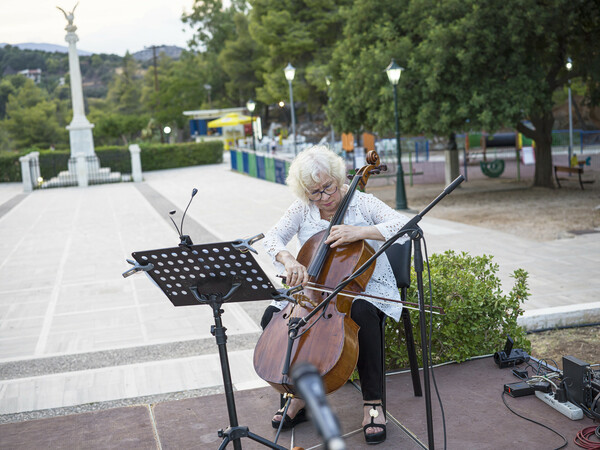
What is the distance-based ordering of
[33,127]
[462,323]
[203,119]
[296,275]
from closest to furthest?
[296,275] < [462,323] < [33,127] < [203,119]

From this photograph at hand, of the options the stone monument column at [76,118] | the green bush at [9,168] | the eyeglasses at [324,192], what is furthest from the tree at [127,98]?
the eyeglasses at [324,192]

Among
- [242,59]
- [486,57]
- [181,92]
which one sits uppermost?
[242,59]

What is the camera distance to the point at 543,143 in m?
17.3

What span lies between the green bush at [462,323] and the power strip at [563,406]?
650mm

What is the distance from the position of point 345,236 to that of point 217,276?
78cm

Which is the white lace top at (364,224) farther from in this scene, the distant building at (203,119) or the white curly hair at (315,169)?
the distant building at (203,119)

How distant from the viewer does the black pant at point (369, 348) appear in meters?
3.49

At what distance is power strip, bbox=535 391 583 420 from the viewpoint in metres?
3.52

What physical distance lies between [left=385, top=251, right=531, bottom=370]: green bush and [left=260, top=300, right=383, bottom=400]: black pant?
0.74m

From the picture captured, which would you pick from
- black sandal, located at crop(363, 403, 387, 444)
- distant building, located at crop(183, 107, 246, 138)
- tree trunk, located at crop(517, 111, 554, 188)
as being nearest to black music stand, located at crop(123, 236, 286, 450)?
black sandal, located at crop(363, 403, 387, 444)

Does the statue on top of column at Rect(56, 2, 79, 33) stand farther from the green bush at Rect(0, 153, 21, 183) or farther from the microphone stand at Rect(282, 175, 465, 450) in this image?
the microphone stand at Rect(282, 175, 465, 450)

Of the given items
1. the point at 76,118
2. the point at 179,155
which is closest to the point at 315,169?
the point at 76,118

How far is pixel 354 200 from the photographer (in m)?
3.90

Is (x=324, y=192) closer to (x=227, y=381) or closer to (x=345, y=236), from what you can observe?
(x=345, y=236)
